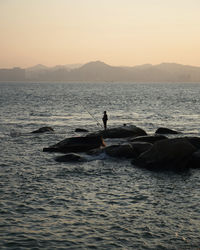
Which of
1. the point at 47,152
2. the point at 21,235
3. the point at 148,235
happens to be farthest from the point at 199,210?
the point at 47,152

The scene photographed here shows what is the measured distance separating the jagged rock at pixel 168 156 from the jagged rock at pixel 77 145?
15.8ft

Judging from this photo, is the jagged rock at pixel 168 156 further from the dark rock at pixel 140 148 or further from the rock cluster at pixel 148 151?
the dark rock at pixel 140 148

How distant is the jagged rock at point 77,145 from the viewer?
2411cm

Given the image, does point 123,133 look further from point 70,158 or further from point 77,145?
point 70,158

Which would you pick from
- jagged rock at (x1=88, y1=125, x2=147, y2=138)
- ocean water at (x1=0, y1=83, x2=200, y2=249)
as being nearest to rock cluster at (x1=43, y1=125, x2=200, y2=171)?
ocean water at (x1=0, y1=83, x2=200, y2=249)

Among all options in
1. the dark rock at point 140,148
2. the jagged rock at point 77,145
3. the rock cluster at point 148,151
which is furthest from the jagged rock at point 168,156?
the jagged rock at point 77,145

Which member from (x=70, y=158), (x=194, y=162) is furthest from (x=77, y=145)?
(x=194, y=162)

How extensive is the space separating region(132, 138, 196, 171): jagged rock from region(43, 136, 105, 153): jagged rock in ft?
15.8

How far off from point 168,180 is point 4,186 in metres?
8.08

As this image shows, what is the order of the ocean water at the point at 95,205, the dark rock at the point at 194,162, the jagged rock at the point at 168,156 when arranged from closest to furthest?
1. the ocean water at the point at 95,205
2. the jagged rock at the point at 168,156
3. the dark rock at the point at 194,162

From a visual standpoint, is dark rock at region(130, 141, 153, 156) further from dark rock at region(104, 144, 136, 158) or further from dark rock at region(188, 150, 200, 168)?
dark rock at region(188, 150, 200, 168)

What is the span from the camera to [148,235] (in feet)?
37.7

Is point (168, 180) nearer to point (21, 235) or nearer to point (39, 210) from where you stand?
point (39, 210)

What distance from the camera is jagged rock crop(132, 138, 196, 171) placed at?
2023 cm
